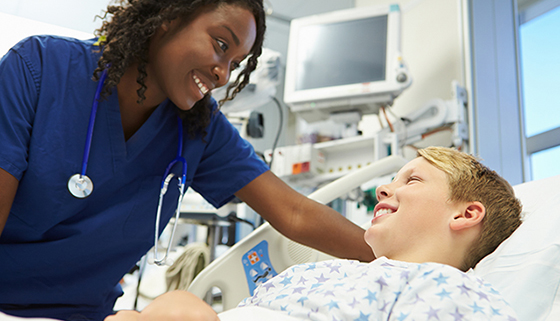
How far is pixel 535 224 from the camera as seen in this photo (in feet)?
3.13

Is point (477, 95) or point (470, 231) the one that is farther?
point (477, 95)

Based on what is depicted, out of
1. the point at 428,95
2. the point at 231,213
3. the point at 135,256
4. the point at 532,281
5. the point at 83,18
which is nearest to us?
the point at 532,281

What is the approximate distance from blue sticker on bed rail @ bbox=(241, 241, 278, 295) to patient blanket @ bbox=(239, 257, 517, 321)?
493mm

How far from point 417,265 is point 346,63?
187 cm

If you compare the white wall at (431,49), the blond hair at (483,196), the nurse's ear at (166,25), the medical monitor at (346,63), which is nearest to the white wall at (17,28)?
the nurse's ear at (166,25)

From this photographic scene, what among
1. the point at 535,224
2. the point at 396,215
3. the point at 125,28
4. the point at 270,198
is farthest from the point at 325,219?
the point at 125,28

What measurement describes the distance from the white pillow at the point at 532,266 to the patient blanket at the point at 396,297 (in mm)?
187

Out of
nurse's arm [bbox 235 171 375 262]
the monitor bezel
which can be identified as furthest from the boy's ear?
the monitor bezel

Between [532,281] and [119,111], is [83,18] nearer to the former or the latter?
[119,111]

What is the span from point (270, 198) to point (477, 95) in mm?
1534

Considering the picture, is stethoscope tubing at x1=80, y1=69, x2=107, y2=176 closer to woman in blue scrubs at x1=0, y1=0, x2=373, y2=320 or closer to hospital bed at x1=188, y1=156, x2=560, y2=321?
woman in blue scrubs at x1=0, y1=0, x2=373, y2=320

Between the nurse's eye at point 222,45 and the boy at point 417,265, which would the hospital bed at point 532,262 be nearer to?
the boy at point 417,265

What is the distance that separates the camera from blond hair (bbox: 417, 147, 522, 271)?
96cm

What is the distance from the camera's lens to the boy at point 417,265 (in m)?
0.66
